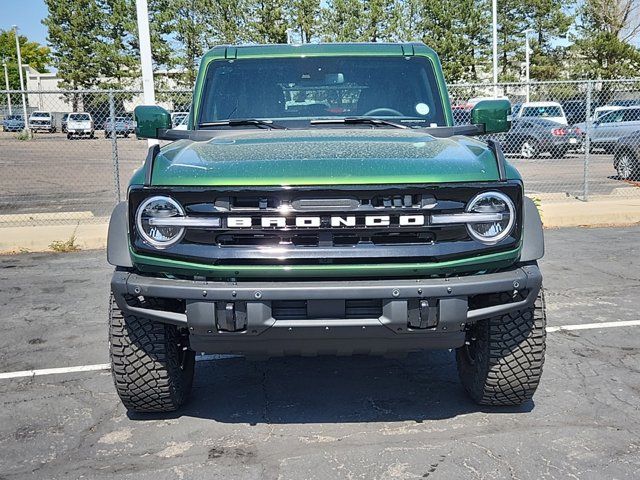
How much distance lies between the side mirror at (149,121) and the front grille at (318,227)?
1.44 m

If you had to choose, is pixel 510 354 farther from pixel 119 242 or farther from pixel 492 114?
pixel 119 242

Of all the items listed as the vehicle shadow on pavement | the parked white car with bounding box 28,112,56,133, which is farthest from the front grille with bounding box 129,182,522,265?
the parked white car with bounding box 28,112,56,133

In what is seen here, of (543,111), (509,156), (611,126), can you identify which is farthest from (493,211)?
(543,111)

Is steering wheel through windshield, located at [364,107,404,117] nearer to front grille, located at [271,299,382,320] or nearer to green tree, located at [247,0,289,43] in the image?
front grille, located at [271,299,382,320]

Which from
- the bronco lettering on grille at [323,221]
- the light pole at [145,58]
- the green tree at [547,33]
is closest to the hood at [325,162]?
the bronco lettering on grille at [323,221]

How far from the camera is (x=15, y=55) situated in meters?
97.6

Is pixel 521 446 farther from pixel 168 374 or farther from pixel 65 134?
pixel 65 134

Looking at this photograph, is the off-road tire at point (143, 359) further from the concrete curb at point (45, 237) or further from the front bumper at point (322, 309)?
the concrete curb at point (45, 237)

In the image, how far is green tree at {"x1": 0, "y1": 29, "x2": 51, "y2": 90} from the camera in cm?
9044

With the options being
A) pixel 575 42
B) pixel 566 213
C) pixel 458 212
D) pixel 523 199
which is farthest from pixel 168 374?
pixel 575 42

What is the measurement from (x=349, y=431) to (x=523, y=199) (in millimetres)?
1448

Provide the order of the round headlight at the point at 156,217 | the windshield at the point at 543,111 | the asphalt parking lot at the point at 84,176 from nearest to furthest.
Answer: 1. the round headlight at the point at 156,217
2. the asphalt parking lot at the point at 84,176
3. the windshield at the point at 543,111

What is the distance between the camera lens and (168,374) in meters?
3.70

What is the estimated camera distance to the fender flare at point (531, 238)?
3.38m
